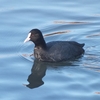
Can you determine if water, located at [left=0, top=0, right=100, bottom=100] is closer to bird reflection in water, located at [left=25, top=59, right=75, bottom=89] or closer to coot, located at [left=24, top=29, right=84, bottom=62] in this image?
bird reflection in water, located at [left=25, top=59, right=75, bottom=89]

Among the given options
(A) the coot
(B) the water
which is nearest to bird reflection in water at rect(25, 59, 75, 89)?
(B) the water

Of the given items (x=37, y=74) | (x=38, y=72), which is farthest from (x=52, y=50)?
(x=37, y=74)

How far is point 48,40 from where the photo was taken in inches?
574

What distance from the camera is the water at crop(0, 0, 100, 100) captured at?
11.6 meters

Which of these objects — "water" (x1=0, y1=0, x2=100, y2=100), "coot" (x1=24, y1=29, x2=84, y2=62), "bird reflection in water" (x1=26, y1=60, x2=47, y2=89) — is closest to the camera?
"water" (x1=0, y1=0, x2=100, y2=100)

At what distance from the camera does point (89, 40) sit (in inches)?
565

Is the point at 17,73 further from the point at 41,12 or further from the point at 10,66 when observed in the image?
the point at 41,12

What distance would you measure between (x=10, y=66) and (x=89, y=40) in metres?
2.49

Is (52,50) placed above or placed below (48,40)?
below

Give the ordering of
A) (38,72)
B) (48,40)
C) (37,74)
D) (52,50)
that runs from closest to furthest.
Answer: (37,74), (38,72), (52,50), (48,40)

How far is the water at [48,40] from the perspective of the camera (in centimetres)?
1155

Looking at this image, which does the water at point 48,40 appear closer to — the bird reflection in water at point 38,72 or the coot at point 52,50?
the bird reflection in water at point 38,72

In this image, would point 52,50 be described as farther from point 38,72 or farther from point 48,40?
point 48,40

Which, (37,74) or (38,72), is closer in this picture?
(37,74)
